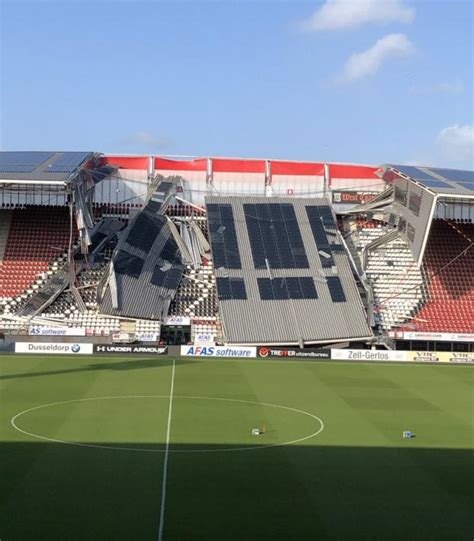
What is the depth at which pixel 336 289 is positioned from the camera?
6069cm

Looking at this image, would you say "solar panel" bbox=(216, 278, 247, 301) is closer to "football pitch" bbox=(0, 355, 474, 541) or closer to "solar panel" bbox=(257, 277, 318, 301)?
"solar panel" bbox=(257, 277, 318, 301)

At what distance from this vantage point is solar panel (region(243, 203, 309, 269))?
62.6 m

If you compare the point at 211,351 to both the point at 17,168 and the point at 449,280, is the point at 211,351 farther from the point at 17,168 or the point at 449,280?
the point at 449,280

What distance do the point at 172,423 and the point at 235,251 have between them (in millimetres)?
34374

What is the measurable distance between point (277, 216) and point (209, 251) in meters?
6.28

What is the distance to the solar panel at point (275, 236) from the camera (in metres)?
62.6

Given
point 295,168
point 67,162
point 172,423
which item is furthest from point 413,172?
point 172,423

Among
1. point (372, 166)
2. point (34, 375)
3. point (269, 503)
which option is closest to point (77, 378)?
point (34, 375)

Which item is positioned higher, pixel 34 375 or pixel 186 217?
pixel 186 217

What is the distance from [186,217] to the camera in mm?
68000

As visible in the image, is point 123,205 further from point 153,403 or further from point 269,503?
point 269,503

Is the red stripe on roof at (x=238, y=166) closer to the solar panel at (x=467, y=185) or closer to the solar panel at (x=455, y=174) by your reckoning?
the solar panel at (x=455, y=174)

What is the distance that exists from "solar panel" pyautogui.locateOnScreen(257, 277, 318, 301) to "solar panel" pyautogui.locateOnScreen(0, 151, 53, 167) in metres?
18.3

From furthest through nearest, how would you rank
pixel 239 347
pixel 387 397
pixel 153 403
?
1. pixel 239 347
2. pixel 387 397
3. pixel 153 403
